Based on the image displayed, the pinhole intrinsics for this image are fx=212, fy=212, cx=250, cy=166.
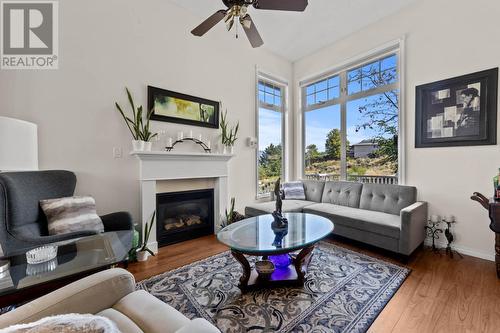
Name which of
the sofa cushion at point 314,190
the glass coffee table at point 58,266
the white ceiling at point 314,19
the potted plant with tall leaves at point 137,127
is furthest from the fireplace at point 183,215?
the white ceiling at point 314,19

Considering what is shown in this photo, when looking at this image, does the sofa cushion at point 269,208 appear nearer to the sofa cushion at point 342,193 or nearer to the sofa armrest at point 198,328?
the sofa cushion at point 342,193

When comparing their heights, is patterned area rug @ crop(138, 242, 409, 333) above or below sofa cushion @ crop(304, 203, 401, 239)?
below

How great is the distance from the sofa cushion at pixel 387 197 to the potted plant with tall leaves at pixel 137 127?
3146mm

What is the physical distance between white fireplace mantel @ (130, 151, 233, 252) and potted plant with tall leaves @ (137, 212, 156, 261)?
79 millimetres

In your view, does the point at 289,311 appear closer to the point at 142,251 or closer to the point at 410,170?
the point at 142,251

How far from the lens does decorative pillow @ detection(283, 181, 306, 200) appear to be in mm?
3962

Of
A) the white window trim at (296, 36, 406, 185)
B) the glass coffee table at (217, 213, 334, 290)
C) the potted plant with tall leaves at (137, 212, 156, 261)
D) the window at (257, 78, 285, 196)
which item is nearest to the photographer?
the glass coffee table at (217, 213, 334, 290)

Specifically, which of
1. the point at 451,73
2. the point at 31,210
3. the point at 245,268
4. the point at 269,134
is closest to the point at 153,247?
the point at 31,210

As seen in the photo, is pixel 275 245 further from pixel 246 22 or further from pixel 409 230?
pixel 246 22

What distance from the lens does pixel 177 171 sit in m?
2.92

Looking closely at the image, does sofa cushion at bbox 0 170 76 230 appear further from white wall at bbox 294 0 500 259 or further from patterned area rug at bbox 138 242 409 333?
A: white wall at bbox 294 0 500 259

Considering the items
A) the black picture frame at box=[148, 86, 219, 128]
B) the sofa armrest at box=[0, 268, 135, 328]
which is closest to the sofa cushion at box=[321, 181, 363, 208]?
the black picture frame at box=[148, 86, 219, 128]

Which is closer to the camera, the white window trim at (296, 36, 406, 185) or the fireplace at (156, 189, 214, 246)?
the fireplace at (156, 189, 214, 246)

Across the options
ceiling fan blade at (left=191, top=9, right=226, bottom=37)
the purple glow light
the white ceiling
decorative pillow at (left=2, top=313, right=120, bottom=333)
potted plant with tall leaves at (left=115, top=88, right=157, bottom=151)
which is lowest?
the purple glow light
